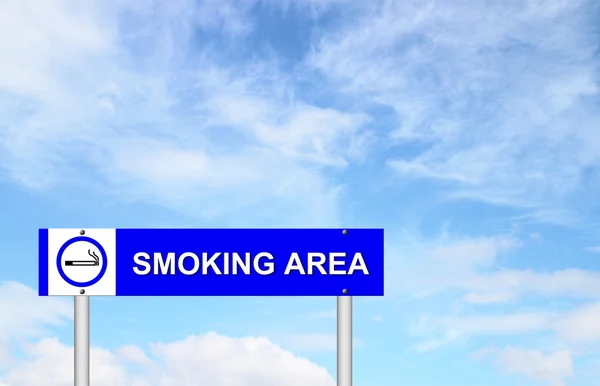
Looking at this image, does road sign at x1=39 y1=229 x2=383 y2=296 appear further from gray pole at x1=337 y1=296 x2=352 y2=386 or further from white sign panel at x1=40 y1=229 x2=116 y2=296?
gray pole at x1=337 y1=296 x2=352 y2=386

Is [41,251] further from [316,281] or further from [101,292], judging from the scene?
[316,281]

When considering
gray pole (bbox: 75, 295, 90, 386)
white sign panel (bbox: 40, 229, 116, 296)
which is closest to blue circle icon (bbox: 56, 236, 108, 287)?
white sign panel (bbox: 40, 229, 116, 296)

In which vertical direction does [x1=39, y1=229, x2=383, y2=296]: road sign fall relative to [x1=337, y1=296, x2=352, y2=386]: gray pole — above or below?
above

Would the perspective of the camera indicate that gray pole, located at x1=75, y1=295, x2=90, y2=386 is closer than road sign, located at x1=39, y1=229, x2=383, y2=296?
No

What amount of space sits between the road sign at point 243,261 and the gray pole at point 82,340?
650mm

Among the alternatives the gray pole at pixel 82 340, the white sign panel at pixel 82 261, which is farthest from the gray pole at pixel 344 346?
the gray pole at pixel 82 340

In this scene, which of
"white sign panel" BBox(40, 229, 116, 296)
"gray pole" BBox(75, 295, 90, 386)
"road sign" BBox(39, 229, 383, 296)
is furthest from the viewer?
"gray pole" BBox(75, 295, 90, 386)

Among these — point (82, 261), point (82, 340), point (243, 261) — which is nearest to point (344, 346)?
point (243, 261)

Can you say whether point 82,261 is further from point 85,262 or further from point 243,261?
point 243,261

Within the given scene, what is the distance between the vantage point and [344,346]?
41.2ft

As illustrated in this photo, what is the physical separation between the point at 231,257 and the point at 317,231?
1.18m

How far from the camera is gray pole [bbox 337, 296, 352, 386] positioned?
12516 mm

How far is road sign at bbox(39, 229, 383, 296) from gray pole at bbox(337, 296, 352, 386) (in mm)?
194

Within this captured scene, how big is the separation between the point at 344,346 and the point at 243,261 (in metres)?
1.77
